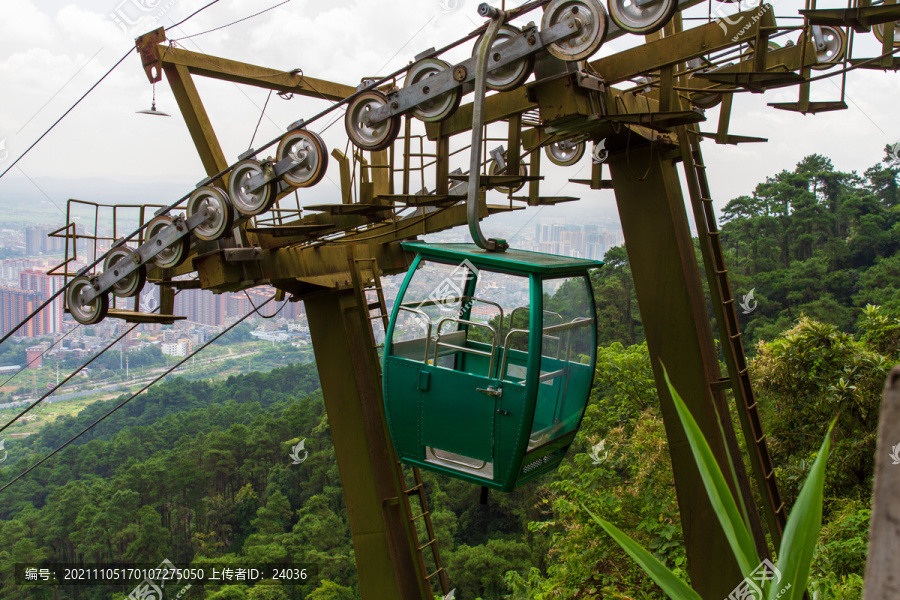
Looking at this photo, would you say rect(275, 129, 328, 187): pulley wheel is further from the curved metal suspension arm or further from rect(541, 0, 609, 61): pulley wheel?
rect(541, 0, 609, 61): pulley wheel

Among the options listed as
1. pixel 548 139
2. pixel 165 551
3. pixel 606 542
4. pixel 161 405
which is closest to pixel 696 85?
pixel 548 139

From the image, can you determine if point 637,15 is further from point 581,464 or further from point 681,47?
point 581,464

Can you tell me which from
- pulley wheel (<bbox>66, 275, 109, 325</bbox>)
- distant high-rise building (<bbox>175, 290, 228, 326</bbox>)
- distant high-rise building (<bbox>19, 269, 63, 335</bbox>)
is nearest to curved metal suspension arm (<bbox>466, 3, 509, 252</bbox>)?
pulley wheel (<bbox>66, 275, 109, 325</bbox>)

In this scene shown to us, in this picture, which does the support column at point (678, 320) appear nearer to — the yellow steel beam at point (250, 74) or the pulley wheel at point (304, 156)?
the pulley wheel at point (304, 156)

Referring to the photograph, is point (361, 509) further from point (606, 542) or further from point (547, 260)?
point (606, 542)

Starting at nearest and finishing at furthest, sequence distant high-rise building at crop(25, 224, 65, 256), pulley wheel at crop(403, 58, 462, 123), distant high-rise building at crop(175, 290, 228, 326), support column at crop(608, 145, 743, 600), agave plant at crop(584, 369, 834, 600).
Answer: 1. agave plant at crop(584, 369, 834, 600)
2. pulley wheel at crop(403, 58, 462, 123)
3. support column at crop(608, 145, 743, 600)
4. distant high-rise building at crop(25, 224, 65, 256)
5. distant high-rise building at crop(175, 290, 228, 326)

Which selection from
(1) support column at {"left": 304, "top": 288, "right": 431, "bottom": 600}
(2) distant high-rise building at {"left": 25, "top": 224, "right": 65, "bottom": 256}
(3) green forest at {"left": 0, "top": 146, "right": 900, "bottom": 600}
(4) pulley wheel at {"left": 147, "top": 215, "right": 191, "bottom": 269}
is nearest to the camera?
(4) pulley wheel at {"left": 147, "top": 215, "right": 191, "bottom": 269}
